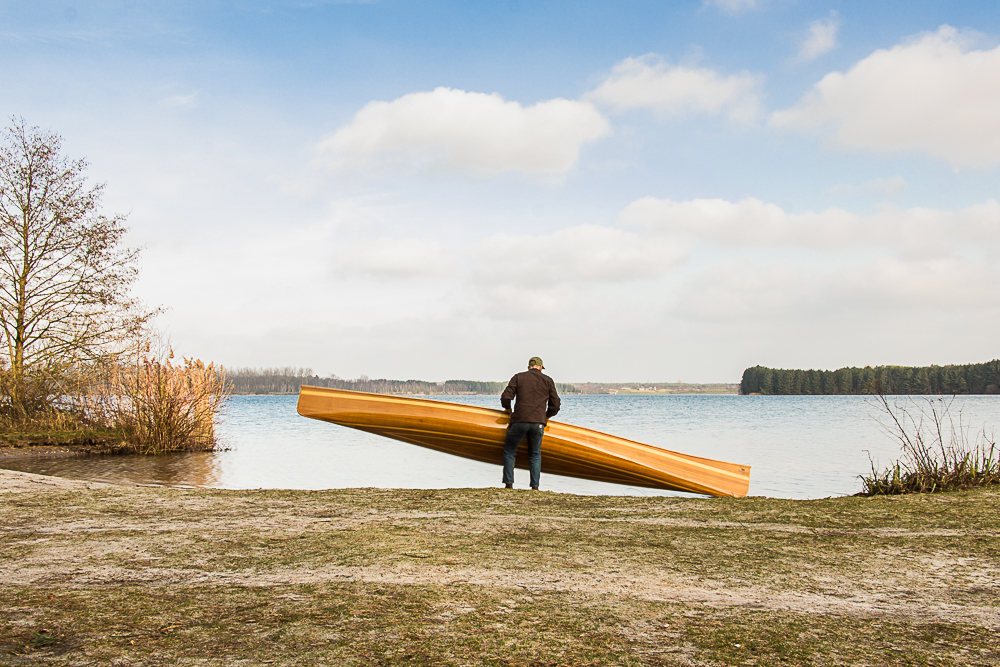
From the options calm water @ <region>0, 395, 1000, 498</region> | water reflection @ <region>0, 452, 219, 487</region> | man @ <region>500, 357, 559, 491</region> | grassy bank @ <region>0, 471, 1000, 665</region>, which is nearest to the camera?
grassy bank @ <region>0, 471, 1000, 665</region>

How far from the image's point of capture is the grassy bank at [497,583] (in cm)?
305

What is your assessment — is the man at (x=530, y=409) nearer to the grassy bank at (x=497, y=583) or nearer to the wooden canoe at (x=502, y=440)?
the wooden canoe at (x=502, y=440)

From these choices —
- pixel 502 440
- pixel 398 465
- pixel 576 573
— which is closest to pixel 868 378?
pixel 398 465

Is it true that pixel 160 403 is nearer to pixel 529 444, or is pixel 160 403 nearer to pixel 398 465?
pixel 398 465

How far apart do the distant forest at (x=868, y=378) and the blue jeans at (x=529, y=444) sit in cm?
3687

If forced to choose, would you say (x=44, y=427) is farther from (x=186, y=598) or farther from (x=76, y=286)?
(x=186, y=598)

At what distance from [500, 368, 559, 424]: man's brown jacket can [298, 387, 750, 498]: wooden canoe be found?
141cm

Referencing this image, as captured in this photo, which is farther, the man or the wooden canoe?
the wooden canoe

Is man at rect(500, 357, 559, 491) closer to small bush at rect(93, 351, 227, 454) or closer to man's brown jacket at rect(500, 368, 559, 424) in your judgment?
man's brown jacket at rect(500, 368, 559, 424)

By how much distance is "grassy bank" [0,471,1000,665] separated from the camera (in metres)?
3.05

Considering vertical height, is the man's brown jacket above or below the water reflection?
above

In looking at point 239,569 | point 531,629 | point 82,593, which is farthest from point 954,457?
point 82,593

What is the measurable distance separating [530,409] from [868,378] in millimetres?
49650

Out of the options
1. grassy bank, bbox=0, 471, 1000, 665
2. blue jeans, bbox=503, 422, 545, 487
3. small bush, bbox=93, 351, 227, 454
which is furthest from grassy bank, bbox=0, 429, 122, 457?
blue jeans, bbox=503, 422, 545, 487
